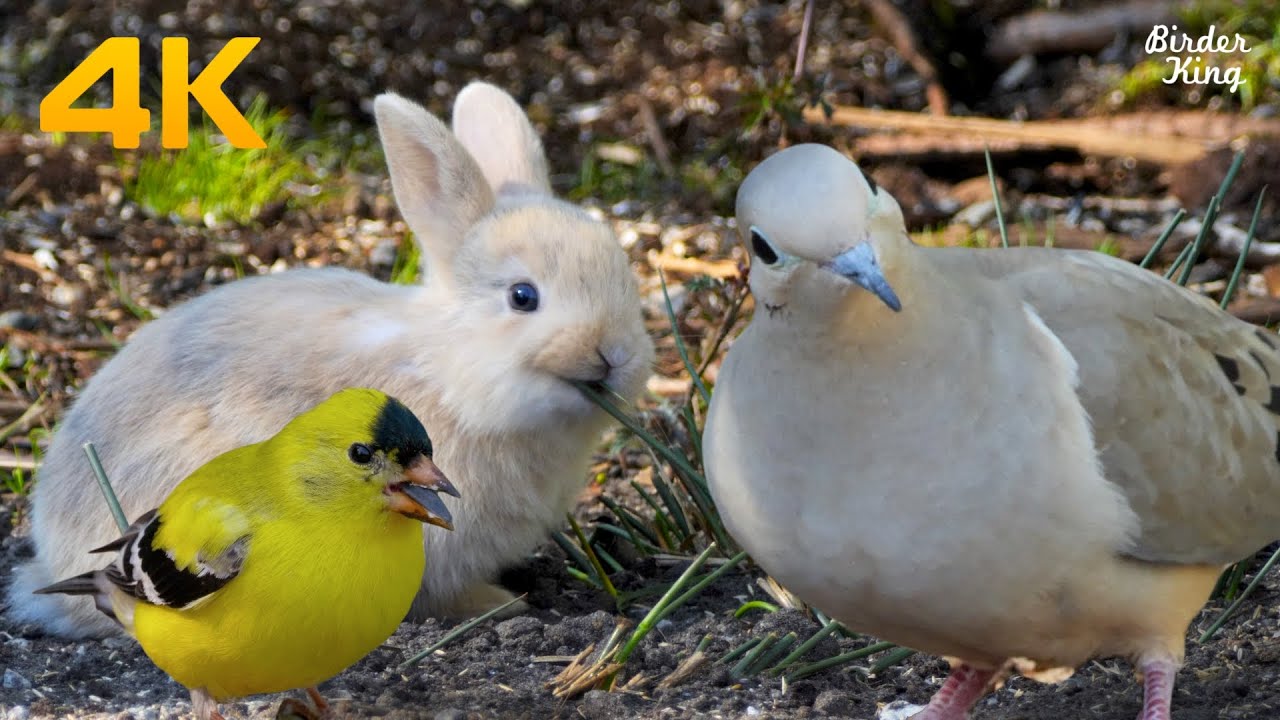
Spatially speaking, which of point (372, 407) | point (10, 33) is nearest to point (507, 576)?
point (372, 407)

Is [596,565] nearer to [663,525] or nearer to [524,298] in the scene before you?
[663,525]

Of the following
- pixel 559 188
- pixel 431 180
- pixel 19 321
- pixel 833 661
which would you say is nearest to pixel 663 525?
pixel 833 661

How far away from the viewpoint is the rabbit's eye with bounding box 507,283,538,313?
13.1 ft

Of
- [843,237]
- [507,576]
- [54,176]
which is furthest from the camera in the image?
[54,176]

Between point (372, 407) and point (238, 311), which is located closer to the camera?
point (372, 407)

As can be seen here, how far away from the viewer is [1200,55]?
7.69 meters

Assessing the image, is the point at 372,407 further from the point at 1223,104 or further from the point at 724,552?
the point at 1223,104

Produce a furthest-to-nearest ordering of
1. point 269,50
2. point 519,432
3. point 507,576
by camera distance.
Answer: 1. point 269,50
2. point 507,576
3. point 519,432

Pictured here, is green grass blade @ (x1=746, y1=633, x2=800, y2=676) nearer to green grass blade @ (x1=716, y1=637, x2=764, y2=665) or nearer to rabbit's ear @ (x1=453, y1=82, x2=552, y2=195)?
green grass blade @ (x1=716, y1=637, x2=764, y2=665)

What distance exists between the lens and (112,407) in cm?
412

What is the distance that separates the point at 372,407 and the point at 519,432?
1.06 meters

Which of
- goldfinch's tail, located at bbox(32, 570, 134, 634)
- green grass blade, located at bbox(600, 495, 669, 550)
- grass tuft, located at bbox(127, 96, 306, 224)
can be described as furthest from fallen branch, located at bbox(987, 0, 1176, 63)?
goldfinch's tail, located at bbox(32, 570, 134, 634)

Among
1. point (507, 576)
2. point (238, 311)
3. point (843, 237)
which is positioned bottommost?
point (507, 576)

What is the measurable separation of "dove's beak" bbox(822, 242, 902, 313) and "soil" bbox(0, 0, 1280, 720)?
4.14ft
